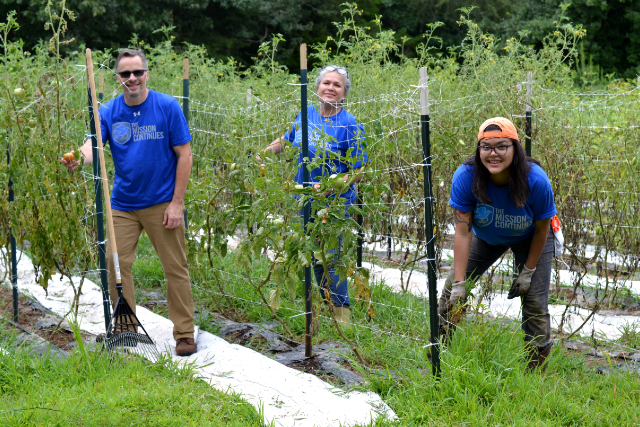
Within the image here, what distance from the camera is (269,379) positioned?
3252 mm

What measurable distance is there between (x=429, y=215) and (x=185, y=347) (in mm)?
1720

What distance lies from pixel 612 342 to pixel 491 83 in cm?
236

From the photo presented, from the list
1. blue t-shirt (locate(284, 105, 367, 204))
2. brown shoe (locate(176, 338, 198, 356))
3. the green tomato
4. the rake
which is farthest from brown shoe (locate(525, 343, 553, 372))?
the green tomato

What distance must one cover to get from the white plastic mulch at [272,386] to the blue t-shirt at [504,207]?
107cm

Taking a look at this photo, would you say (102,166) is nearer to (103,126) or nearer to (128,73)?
(103,126)

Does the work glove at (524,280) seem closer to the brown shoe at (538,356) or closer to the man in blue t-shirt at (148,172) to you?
the brown shoe at (538,356)

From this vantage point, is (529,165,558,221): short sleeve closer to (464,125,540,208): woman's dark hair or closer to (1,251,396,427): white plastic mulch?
(464,125,540,208): woman's dark hair

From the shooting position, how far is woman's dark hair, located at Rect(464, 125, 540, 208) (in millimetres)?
3023

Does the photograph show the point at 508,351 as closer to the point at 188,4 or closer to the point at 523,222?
the point at 523,222

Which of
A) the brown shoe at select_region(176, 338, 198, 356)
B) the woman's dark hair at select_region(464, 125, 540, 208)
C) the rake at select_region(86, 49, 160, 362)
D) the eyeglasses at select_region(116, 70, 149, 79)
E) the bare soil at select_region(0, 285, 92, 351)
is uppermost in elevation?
the eyeglasses at select_region(116, 70, 149, 79)

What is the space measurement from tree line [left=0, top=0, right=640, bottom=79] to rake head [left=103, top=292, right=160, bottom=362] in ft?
45.4

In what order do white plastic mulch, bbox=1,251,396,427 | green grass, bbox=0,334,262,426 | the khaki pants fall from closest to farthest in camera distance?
green grass, bbox=0,334,262,426 → white plastic mulch, bbox=1,251,396,427 → the khaki pants

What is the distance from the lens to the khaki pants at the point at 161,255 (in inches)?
146

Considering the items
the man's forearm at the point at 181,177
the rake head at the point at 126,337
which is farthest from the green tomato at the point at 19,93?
the rake head at the point at 126,337
